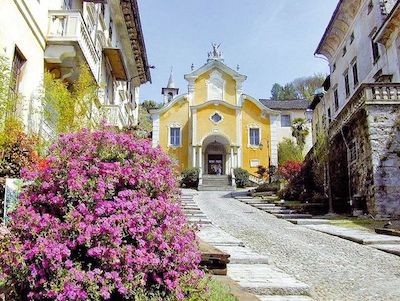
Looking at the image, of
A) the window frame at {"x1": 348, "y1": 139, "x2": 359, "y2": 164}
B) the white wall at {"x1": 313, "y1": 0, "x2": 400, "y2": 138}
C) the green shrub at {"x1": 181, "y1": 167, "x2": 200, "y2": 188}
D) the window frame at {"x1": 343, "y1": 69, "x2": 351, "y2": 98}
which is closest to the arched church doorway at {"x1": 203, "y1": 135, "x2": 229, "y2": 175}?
the green shrub at {"x1": 181, "y1": 167, "x2": 200, "y2": 188}

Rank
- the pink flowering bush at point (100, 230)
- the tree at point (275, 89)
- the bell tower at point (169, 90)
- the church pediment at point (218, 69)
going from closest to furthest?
the pink flowering bush at point (100, 230)
the church pediment at point (218, 69)
the bell tower at point (169, 90)
the tree at point (275, 89)

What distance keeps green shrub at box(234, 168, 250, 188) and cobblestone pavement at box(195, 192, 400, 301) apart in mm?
22439

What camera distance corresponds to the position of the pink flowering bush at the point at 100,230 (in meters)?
2.78

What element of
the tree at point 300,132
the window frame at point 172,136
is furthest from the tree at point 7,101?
the tree at point 300,132

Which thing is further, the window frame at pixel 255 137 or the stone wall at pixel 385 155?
the window frame at pixel 255 137

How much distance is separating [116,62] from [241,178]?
19.0m

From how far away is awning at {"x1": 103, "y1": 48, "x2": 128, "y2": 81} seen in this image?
16.8m

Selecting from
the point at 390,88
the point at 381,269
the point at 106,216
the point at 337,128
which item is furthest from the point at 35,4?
the point at 337,128

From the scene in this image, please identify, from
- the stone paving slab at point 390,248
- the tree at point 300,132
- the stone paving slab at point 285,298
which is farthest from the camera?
the tree at point 300,132

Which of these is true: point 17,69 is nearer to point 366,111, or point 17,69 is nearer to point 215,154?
point 366,111

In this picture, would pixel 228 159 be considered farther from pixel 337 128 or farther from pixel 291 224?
pixel 291 224

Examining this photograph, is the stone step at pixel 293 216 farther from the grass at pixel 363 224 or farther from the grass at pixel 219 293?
the grass at pixel 219 293

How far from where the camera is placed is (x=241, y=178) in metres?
34.4

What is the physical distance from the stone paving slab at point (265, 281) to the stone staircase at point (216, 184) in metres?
27.1
